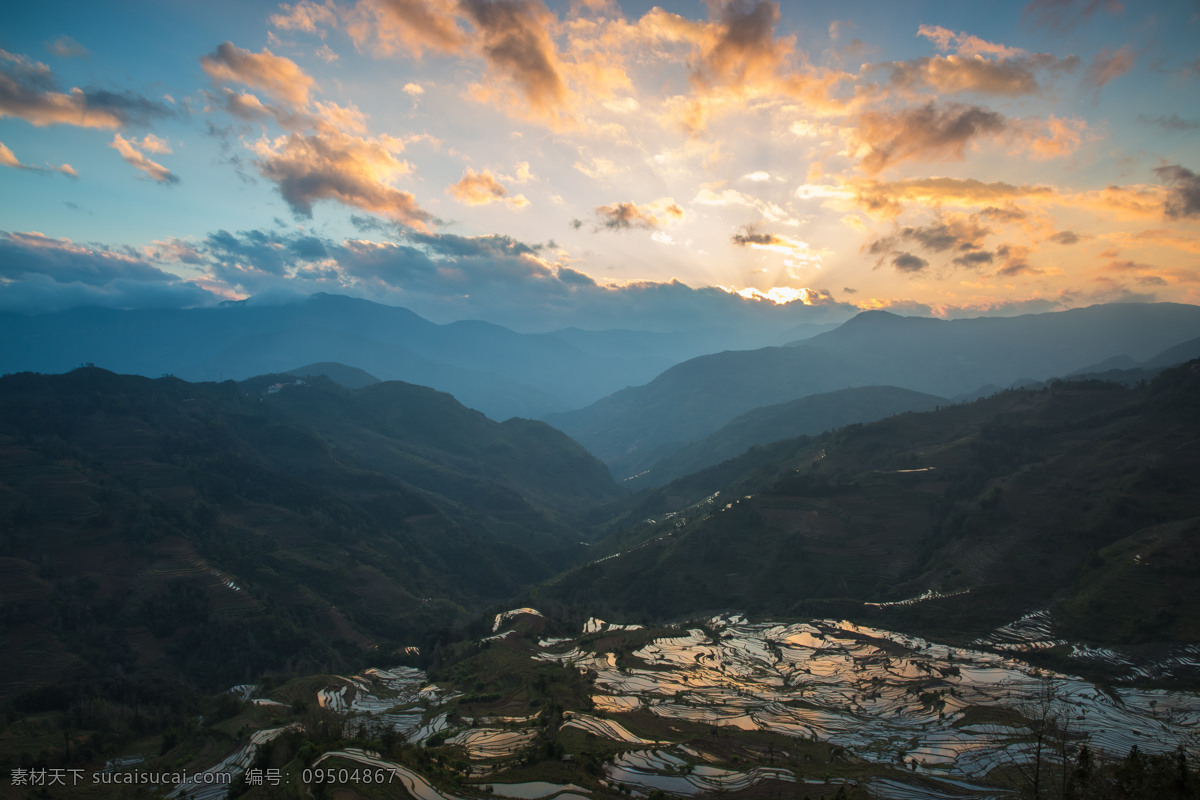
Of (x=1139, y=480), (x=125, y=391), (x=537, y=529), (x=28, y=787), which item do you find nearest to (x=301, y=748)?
(x=28, y=787)

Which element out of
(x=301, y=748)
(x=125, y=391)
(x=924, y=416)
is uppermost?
(x=125, y=391)

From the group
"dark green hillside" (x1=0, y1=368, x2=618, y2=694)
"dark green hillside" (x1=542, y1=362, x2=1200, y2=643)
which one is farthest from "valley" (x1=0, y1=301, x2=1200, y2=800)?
"dark green hillside" (x1=0, y1=368, x2=618, y2=694)

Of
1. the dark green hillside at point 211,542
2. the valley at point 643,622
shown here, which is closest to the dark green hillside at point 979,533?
the valley at point 643,622

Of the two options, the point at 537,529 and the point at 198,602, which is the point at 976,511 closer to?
the point at 198,602

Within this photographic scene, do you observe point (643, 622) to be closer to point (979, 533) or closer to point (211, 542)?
point (979, 533)

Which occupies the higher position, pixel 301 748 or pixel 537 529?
pixel 301 748

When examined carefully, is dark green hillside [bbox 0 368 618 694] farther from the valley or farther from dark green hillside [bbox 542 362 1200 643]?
dark green hillside [bbox 542 362 1200 643]

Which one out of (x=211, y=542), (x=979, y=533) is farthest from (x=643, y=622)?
(x=211, y=542)
